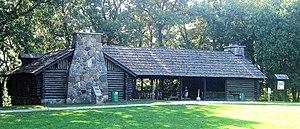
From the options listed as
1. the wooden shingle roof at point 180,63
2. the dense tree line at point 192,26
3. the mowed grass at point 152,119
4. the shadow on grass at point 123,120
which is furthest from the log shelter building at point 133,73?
the shadow on grass at point 123,120

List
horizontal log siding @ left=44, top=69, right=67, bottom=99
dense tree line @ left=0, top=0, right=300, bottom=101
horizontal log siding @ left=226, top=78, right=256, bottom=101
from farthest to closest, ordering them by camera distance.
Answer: dense tree line @ left=0, top=0, right=300, bottom=101 < horizontal log siding @ left=226, top=78, right=256, bottom=101 < horizontal log siding @ left=44, top=69, right=67, bottom=99

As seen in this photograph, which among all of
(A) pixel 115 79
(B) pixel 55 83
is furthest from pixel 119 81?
(B) pixel 55 83

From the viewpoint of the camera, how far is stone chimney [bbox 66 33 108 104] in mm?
29219

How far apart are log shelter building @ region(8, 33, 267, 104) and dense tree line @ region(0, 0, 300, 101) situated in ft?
15.6

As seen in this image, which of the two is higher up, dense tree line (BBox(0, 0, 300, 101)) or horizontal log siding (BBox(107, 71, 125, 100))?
dense tree line (BBox(0, 0, 300, 101))

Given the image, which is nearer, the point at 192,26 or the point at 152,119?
the point at 152,119

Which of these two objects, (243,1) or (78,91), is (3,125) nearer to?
(78,91)

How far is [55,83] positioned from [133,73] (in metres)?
5.44

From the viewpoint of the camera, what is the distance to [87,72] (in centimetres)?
2967

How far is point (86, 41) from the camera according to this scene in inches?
1179

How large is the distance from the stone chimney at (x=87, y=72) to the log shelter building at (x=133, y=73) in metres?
0.06

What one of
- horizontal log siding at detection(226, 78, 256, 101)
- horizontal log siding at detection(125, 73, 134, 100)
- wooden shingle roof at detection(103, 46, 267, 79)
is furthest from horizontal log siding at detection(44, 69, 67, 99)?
horizontal log siding at detection(226, 78, 256, 101)

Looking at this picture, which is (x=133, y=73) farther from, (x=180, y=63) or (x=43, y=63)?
(x=43, y=63)

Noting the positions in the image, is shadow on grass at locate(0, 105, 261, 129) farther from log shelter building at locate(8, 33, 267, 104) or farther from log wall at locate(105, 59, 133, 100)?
log wall at locate(105, 59, 133, 100)
